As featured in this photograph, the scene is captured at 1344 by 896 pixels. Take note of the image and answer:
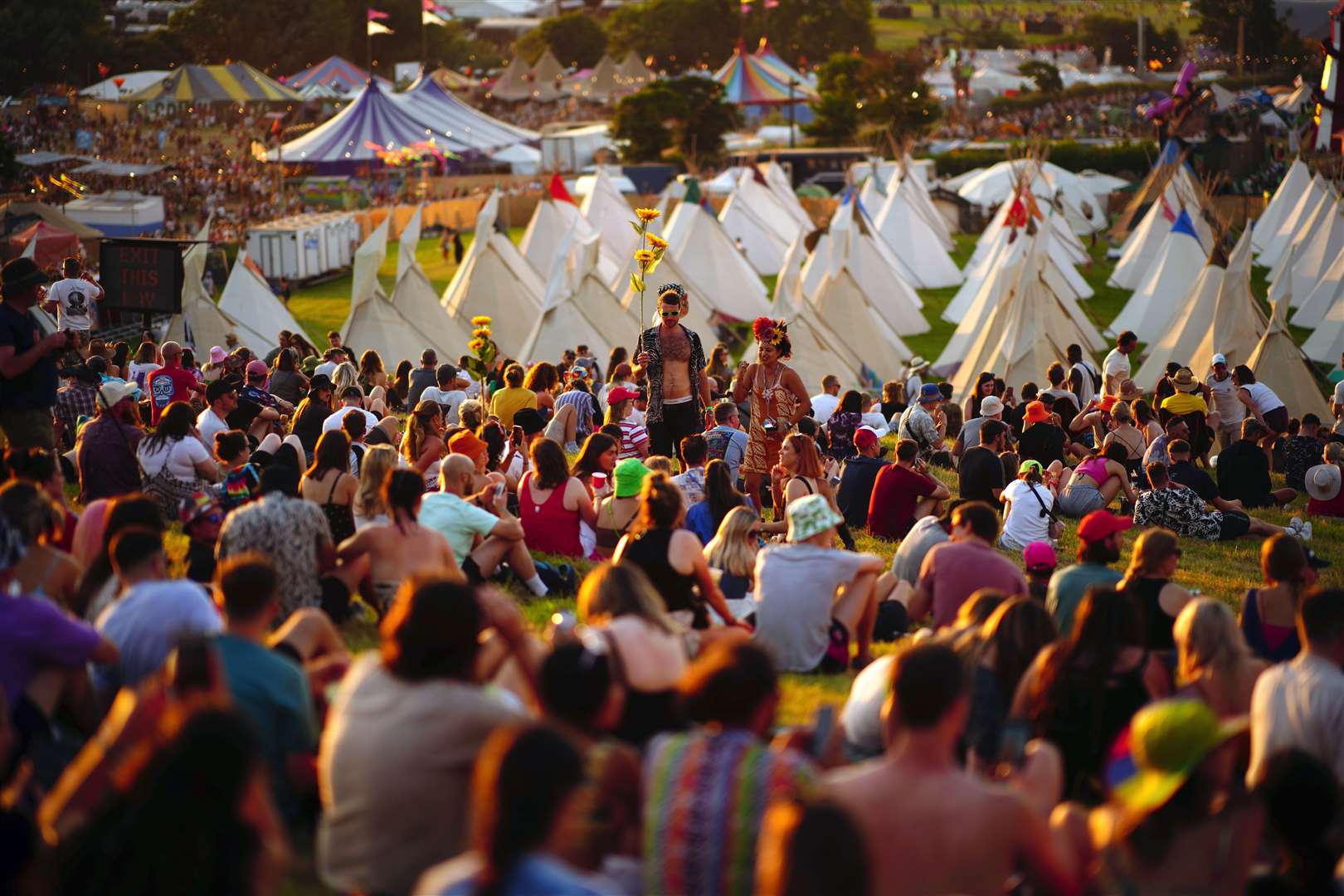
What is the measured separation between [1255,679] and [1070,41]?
105m

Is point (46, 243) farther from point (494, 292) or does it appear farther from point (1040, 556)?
point (1040, 556)

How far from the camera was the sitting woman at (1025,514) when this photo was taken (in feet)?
34.6

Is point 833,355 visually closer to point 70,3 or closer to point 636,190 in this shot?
point 636,190

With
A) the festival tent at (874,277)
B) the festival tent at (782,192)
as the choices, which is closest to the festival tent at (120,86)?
the festival tent at (782,192)

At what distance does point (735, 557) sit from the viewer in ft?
25.8

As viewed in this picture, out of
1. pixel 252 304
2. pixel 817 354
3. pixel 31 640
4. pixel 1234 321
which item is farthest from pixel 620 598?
pixel 252 304

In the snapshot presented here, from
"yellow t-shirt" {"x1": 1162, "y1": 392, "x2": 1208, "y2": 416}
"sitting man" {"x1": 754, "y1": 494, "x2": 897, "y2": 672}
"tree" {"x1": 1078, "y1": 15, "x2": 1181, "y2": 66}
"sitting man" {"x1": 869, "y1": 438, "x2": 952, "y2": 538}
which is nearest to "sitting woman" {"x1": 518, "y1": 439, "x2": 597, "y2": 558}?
"sitting man" {"x1": 754, "y1": 494, "x2": 897, "y2": 672}

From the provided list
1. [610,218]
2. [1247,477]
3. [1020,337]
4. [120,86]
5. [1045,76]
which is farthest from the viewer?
[1045,76]

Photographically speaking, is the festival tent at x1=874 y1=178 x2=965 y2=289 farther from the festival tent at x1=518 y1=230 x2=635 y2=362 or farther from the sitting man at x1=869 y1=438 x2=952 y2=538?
the sitting man at x1=869 y1=438 x2=952 y2=538

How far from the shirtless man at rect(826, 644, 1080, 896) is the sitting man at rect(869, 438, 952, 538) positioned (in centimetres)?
639

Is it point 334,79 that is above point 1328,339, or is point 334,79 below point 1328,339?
below

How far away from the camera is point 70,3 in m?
53.4

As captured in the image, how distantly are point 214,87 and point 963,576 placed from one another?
4578 cm

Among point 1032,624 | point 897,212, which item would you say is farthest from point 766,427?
point 897,212
